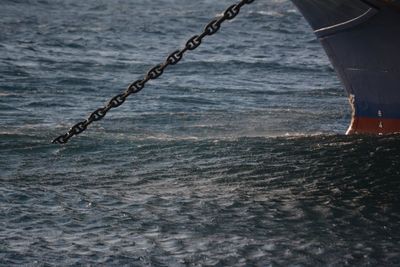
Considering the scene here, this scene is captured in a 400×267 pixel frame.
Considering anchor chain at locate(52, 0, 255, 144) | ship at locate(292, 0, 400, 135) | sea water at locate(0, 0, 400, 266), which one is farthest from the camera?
ship at locate(292, 0, 400, 135)

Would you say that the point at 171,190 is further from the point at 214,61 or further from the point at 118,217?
the point at 214,61

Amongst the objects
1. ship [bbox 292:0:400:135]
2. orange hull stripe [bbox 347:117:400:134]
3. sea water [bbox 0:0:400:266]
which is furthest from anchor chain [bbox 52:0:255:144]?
orange hull stripe [bbox 347:117:400:134]

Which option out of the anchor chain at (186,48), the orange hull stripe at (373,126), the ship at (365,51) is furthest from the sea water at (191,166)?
the anchor chain at (186,48)

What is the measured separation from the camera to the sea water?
27.7 feet

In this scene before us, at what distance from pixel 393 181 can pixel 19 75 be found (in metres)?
8.13

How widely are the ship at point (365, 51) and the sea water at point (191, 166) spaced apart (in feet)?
1.08

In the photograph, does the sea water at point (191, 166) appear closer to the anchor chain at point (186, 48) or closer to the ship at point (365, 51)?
the ship at point (365, 51)

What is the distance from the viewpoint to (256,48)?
21391 mm

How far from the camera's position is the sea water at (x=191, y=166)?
8.44 metres

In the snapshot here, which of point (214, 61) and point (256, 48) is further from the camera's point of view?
point (256, 48)

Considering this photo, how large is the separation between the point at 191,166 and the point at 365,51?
7.83ft

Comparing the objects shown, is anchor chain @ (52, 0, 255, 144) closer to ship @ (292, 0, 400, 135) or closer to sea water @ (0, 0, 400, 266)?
sea water @ (0, 0, 400, 266)

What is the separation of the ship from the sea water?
1.08 ft

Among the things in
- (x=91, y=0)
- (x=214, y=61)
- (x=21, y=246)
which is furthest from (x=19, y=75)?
(x=91, y=0)
